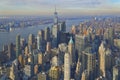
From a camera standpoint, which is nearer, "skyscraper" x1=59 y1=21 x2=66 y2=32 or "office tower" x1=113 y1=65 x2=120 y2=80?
"office tower" x1=113 y1=65 x2=120 y2=80

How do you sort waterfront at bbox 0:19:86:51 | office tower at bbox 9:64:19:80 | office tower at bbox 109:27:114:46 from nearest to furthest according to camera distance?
1. office tower at bbox 9:64:19:80
2. office tower at bbox 109:27:114:46
3. waterfront at bbox 0:19:86:51

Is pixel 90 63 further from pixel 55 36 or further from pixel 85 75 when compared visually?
pixel 55 36

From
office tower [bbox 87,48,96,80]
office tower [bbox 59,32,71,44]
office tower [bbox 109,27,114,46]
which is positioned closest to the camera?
office tower [bbox 87,48,96,80]

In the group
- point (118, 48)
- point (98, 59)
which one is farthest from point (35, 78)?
point (118, 48)

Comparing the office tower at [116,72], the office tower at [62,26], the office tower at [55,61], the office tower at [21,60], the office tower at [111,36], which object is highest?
the office tower at [62,26]

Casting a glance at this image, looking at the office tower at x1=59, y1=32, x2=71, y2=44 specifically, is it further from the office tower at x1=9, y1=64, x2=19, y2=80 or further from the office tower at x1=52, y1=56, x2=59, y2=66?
the office tower at x1=9, y1=64, x2=19, y2=80

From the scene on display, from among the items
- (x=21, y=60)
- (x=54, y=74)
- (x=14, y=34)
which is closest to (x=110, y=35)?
(x=14, y=34)

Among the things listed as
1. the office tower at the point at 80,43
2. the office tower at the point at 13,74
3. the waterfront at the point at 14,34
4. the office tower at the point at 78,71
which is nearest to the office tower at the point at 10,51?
the waterfront at the point at 14,34

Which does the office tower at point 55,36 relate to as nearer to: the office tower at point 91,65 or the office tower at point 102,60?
the office tower at point 102,60

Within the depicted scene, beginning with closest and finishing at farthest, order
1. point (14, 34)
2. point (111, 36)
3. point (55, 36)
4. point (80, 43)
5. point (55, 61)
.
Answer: point (55, 61)
point (80, 43)
point (55, 36)
point (111, 36)
point (14, 34)

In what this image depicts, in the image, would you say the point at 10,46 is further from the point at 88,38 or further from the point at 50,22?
the point at 50,22

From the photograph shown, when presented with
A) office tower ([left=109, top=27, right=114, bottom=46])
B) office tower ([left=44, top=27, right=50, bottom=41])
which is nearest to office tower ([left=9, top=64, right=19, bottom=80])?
office tower ([left=44, top=27, right=50, bottom=41])
